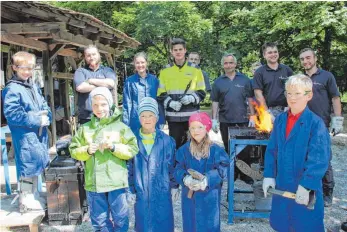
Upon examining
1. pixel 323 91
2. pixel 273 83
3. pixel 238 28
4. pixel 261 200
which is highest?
pixel 238 28

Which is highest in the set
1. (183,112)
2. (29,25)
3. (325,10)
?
(325,10)

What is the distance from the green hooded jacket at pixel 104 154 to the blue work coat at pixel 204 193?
0.48 metres

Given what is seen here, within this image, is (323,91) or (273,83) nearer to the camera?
(323,91)

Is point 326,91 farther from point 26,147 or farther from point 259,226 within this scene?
point 26,147

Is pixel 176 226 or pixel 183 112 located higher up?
pixel 183 112

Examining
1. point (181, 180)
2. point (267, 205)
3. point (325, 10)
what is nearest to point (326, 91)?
point (267, 205)

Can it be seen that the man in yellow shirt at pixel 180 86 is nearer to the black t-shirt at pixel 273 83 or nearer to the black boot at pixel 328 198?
the black t-shirt at pixel 273 83

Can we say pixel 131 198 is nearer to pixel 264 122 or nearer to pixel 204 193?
pixel 204 193

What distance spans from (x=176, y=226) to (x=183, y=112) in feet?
4.70

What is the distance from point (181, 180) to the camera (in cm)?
322

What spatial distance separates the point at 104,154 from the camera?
3.35 metres

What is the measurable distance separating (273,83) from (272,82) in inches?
0.8

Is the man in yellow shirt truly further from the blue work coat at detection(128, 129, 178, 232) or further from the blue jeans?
the blue jeans

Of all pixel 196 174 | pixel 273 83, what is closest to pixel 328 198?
pixel 273 83
